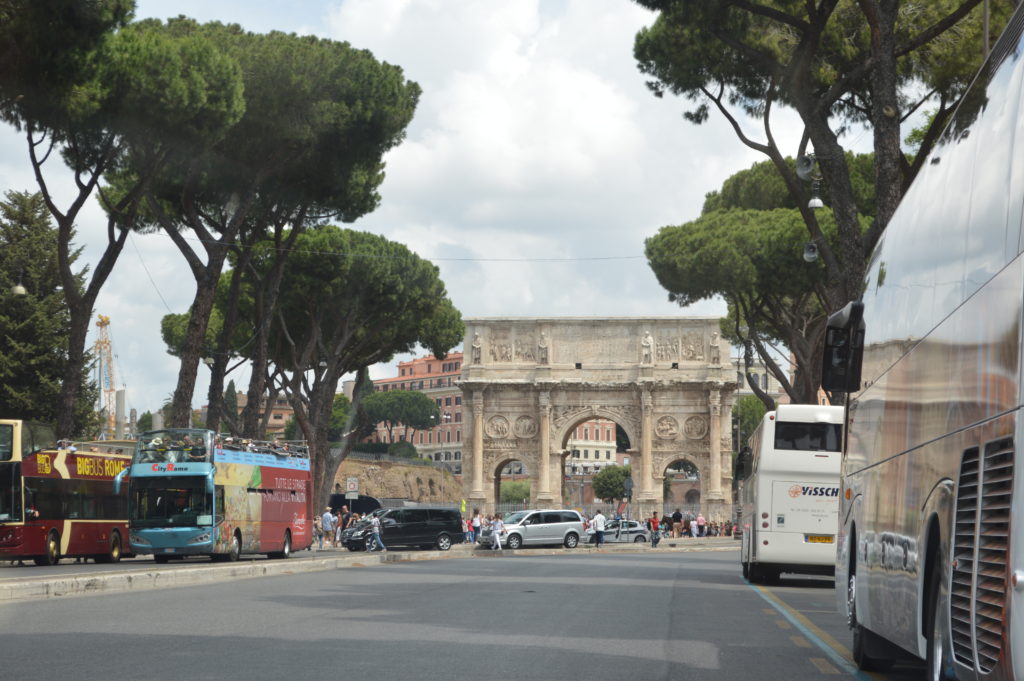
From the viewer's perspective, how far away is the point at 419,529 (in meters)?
40.9

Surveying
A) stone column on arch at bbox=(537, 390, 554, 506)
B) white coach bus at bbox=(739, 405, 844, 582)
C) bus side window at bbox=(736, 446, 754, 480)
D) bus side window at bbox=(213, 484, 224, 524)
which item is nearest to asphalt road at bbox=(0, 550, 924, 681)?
white coach bus at bbox=(739, 405, 844, 582)

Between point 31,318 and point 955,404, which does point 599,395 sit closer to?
point 31,318

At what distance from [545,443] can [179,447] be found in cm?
3695

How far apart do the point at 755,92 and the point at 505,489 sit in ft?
325

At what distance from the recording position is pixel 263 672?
799 centimetres

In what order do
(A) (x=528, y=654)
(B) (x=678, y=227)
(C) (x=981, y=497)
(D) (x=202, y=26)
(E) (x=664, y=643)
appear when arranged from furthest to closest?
(B) (x=678, y=227), (D) (x=202, y=26), (E) (x=664, y=643), (A) (x=528, y=654), (C) (x=981, y=497)

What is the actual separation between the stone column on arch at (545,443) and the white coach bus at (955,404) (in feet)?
177

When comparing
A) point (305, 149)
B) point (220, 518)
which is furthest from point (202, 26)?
point (220, 518)

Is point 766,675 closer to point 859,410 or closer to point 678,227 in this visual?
point 859,410

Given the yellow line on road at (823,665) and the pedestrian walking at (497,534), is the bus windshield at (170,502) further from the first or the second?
the yellow line on road at (823,665)

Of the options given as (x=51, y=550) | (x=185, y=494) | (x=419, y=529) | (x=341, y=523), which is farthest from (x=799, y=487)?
(x=341, y=523)

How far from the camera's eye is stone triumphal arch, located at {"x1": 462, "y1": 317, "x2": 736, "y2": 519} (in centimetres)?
6262

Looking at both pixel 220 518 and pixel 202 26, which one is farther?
pixel 202 26

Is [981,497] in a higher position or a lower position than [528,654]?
higher
